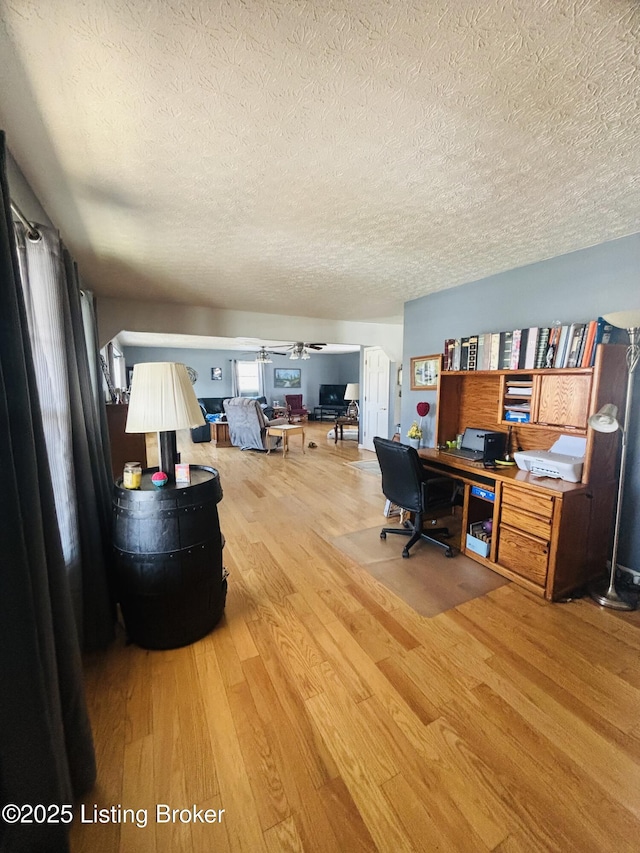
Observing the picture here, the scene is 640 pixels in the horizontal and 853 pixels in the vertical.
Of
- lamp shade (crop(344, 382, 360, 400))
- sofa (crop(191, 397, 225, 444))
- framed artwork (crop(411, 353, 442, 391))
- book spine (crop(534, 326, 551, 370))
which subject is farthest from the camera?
lamp shade (crop(344, 382, 360, 400))

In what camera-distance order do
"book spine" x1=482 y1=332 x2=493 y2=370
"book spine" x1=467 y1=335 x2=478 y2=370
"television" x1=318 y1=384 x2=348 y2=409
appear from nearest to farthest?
1. "book spine" x1=482 y1=332 x2=493 y2=370
2. "book spine" x1=467 y1=335 x2=478 y2=370
3. "television" x1=318 y1=384 x2=348 y2=409

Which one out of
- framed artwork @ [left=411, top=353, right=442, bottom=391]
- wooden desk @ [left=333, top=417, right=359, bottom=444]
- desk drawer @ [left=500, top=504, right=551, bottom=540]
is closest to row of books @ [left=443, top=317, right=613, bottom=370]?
framed artwork @ [left=411, top=353, right=442, bottom=391]

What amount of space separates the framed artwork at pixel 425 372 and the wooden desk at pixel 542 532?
1321 mm

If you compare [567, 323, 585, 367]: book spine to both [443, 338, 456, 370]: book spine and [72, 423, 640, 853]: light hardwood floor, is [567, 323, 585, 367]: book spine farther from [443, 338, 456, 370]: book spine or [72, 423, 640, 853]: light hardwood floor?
[72, 423, 640, 853]: light hardwood floor

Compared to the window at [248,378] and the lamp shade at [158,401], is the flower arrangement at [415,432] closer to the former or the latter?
the lamp shade at [158,401]

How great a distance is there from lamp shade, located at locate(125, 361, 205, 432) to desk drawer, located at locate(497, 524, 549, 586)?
86.5 inches

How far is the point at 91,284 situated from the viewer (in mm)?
3285

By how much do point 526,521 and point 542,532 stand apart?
0.11 meters

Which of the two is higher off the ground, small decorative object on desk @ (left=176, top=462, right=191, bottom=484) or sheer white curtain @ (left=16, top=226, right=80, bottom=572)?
sheer white curtain @ (left=16, top=226, right=80, bottom=572)

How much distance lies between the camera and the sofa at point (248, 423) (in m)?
6.43

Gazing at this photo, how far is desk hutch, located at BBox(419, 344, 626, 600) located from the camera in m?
2.12

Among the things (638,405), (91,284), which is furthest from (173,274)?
(638,405)

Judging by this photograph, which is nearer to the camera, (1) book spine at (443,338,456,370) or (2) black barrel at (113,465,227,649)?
(2) black barrel at (113,465,227,649)

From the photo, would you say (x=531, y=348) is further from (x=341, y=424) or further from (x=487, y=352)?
(x=341, y=424)
